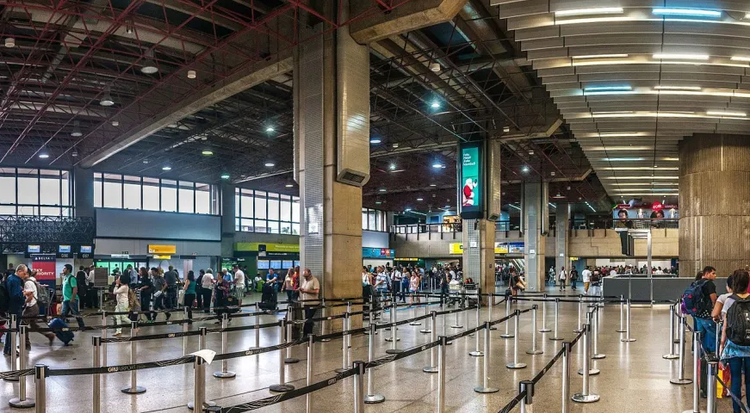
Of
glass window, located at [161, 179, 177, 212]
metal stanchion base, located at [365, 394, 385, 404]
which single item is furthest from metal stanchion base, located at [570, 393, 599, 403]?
glass window, located at [161, 179, 177, 212]

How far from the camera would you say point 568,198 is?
4900cm

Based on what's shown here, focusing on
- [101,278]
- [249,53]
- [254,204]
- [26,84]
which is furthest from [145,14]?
[254,204]

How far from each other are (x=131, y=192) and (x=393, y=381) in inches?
1177

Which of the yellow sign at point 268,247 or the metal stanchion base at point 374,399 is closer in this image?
the metal stanchion base at point 374,399

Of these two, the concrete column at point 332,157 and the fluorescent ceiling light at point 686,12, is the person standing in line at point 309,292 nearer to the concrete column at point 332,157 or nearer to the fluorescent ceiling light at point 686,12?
the concrete column at point 332,157

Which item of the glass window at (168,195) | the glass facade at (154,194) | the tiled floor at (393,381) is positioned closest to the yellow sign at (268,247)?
the glass facade at (154,194)

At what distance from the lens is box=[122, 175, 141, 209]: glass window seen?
3397 cm

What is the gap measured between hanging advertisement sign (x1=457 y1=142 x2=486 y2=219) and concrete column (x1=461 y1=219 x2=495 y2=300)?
2.08 metres

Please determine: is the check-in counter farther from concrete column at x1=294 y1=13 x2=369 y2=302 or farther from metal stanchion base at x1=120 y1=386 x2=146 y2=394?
metal stanchion base at x1=120 y1=386 x2=146 y2=394

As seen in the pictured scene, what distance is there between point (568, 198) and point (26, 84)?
4092cm

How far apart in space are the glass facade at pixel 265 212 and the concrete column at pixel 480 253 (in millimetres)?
17608

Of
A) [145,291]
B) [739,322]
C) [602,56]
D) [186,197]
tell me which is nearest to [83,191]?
[186,197]

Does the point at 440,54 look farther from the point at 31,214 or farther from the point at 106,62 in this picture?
the point at 31,214

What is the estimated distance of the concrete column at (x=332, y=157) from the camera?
14312mm
